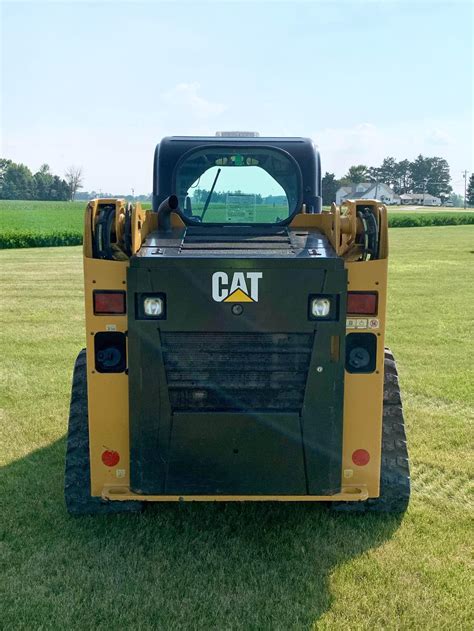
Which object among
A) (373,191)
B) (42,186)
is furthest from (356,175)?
(42,186)

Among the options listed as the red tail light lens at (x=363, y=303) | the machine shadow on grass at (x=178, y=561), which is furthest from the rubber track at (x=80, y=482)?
the red tail light lens at (x=363, y=303)

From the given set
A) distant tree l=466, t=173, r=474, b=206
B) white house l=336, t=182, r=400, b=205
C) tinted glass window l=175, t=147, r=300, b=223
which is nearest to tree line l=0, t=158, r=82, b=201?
white house l=336, t=182, r=400, b=205

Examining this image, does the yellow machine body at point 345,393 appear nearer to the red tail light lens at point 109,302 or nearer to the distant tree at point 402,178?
the red tail light lens at point 109,302

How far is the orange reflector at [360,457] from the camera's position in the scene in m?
3.71

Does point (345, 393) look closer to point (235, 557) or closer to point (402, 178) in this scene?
point (235, 557)

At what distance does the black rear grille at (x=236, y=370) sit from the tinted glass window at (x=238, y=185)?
4.64ft

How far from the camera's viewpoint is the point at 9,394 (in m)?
Answer: 6.62

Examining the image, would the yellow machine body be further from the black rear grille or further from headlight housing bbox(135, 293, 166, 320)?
the black rear grille

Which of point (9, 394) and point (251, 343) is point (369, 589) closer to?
point (251, 343)

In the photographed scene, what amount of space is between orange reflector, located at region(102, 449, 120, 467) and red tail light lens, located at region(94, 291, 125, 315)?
77 cm

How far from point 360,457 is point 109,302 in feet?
5.19

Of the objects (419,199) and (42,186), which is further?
(419,199)

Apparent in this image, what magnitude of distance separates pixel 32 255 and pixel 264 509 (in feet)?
75.2

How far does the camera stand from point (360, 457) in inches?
146
